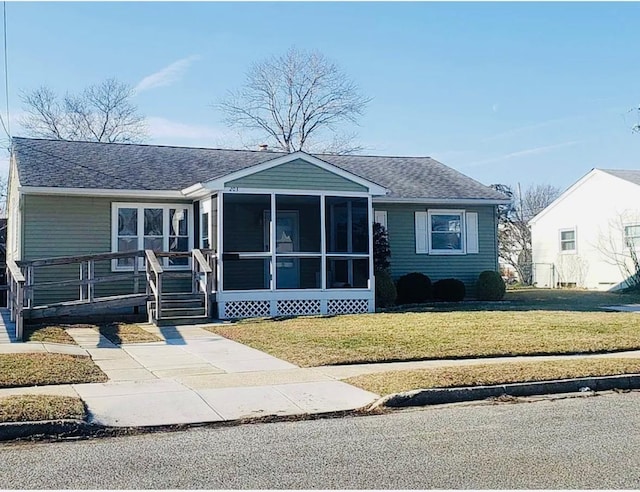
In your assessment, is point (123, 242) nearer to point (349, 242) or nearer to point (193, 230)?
point (193, 230)

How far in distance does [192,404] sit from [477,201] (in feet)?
49.0

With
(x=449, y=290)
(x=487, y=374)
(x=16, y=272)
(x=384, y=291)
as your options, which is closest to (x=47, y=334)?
(x=16, y=272)

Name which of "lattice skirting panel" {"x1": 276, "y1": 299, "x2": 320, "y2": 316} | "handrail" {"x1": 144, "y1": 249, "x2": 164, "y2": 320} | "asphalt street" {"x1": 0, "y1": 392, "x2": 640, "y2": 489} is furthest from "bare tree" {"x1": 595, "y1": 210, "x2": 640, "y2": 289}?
"asphalt street" {"x1": 0, "y1": 392, "x2": 640, "y2": 489}

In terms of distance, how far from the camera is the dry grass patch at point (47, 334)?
41.1 ft

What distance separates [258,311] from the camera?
16.7 meters

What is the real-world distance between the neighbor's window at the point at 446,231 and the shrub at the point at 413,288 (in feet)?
4.31

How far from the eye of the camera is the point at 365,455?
568cm

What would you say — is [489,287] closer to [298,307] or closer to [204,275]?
[298,307]

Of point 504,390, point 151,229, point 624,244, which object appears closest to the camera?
point 504,390

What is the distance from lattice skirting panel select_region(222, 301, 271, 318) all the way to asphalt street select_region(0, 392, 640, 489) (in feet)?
31.2

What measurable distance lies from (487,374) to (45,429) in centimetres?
512

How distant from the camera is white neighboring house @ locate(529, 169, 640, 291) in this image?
25.7m

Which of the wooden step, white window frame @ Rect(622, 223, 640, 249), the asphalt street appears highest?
white window frame @ Rect(622, 223, 640, 249)

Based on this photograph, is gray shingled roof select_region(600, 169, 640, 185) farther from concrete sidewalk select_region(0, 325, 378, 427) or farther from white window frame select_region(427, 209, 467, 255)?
concrete sidewalk select_region(0, 325, 378, 427)
